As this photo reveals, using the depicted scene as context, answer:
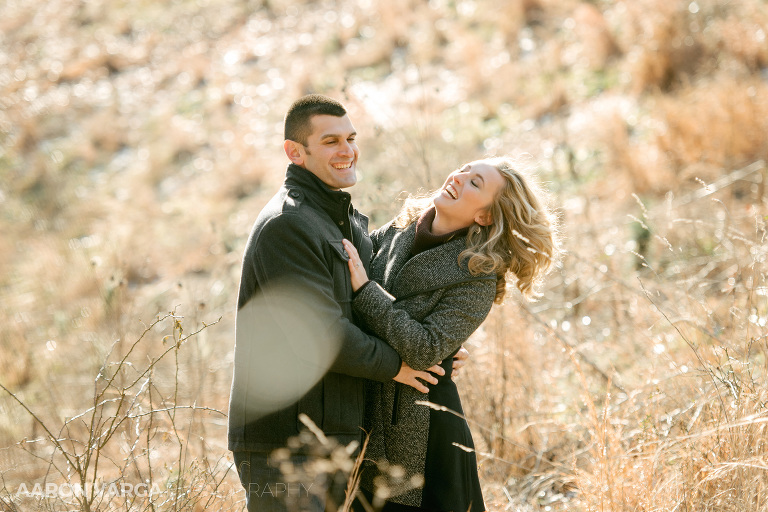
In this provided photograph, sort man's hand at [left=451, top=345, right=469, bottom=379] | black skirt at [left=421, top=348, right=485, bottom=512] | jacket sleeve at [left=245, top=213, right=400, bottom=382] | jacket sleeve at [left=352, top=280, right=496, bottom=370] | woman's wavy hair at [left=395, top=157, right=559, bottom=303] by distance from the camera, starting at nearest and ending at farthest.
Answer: jacket sleeve at [left=245, top=213, right=400, bottom=382]
jacket sleeve at [left=352, top=280, right=496, bottom=370]
black skirt at [left=421, top=348, right=485, bottom=512]
woman's wavy hair at [left=395, top=157, right=559, bottom=303]
man's hand at [left=451, top=345, right=469, bottom=379]

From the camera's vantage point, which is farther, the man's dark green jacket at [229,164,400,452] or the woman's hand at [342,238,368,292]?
the woman's hand at [342,238,368,292]

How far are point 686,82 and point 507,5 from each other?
216 inches

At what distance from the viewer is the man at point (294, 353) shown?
2615mm

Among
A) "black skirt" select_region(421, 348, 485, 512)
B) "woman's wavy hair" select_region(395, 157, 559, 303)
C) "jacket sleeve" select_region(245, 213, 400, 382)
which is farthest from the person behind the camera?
"woman's wavy hair" select_region(395, 157, 559, 303)

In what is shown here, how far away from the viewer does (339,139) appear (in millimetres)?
2959

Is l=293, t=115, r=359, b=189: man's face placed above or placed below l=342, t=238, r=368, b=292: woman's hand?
above

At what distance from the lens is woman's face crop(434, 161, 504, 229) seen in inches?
119

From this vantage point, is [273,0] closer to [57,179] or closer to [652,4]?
[57,179]

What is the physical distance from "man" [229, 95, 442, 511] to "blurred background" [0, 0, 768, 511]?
0.32 metres

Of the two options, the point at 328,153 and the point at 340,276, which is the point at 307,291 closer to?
the point at 340,276

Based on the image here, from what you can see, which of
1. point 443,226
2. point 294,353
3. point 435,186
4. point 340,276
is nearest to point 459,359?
point 443,226

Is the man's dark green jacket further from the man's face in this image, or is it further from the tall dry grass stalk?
the tall dry grass stalk

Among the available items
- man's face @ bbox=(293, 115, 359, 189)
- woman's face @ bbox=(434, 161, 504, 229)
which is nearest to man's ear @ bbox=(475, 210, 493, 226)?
woman's face @ bbox=(434, 161, 504, 229)

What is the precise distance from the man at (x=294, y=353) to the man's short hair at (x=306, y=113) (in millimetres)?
258
